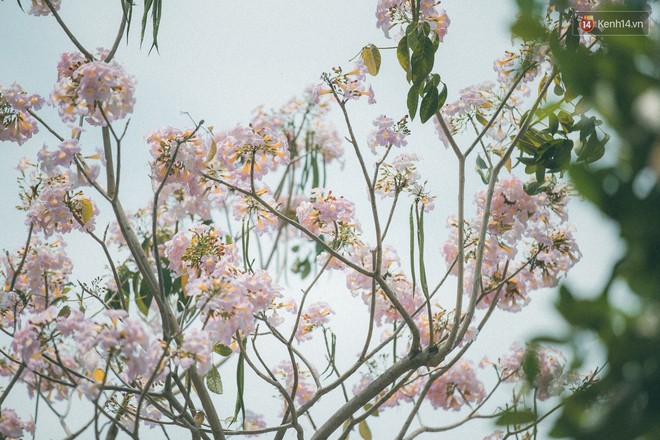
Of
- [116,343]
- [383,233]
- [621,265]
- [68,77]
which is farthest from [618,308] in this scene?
[68,77]

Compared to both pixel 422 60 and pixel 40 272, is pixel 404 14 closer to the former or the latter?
pixel 422 60

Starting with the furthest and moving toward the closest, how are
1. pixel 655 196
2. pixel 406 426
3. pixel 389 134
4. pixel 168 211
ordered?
pixel 168 211 < pixel 406 426 < pixel 389 134 < pixel 655 196

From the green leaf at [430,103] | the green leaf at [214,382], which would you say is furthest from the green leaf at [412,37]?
the green leaf at [214,382]

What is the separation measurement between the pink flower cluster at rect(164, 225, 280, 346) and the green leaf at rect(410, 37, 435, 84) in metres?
0.69

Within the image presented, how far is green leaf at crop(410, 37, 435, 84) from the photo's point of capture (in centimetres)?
179

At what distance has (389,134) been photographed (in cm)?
196

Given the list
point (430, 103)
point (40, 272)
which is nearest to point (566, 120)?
point (430, 103)

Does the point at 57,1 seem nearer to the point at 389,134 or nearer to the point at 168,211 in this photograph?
the point at 389,134

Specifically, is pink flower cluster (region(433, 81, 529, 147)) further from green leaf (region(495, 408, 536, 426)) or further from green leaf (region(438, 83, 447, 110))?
green leaf (region(495, 408, 536, 426))

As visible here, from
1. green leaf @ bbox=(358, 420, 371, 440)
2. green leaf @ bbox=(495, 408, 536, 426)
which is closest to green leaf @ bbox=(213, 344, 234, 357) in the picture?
green leaf @ bbox=(358, 420, 371, 440)

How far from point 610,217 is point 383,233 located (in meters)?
1.47

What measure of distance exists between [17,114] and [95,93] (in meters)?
0.62

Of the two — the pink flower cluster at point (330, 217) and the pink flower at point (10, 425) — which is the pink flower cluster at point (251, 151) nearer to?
the pink flower cluster at point (330, 217)

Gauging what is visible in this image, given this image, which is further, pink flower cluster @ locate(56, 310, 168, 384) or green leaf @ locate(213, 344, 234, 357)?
green leaf @ locate(213, 344, 234, 357)
